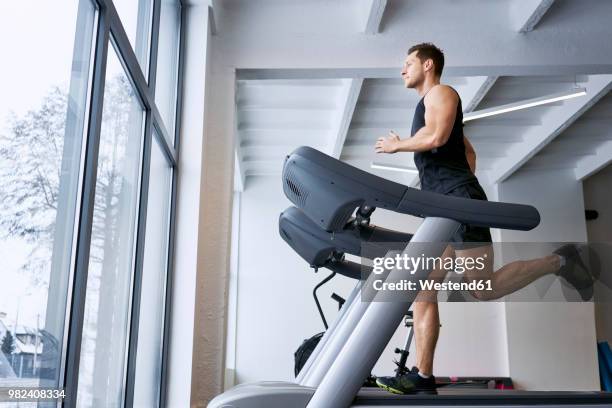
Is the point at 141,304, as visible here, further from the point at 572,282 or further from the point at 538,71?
the point at 538,71

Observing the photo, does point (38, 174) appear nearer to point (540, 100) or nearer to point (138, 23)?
point (138, 23)

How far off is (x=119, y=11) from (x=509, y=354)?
571cm

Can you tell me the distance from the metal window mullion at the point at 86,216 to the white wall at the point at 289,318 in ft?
17.2

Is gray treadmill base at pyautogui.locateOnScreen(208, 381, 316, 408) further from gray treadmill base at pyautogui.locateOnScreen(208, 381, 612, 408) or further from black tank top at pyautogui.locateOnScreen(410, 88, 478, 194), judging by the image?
black tank top at pyautogui.locateOnScreen(410, 88, 478, 194)

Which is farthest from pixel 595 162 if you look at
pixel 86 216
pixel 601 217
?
pixel 86 216

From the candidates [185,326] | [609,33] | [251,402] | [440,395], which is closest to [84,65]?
[251,402]

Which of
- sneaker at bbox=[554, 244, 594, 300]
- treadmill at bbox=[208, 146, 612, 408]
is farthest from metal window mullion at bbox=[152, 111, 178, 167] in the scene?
sneaker at bbox=[554, 244, 594, 300]

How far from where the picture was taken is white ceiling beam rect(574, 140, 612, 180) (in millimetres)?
6215

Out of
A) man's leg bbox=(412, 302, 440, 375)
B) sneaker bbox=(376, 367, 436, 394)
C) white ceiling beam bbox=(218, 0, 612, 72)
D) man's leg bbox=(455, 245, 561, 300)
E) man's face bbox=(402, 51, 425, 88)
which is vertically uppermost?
white ceiling beam bbox=(218, 0, 612, 72)

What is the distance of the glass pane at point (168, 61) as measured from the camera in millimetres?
2867

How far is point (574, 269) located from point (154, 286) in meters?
1.78

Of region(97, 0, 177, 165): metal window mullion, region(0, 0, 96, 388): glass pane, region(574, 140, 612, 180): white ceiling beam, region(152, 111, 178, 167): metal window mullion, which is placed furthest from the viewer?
region(574, 140, 612, 180): white ceiling beam

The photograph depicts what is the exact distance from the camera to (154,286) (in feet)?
8.93

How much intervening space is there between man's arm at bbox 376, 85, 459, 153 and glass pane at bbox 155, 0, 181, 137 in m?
1.25
